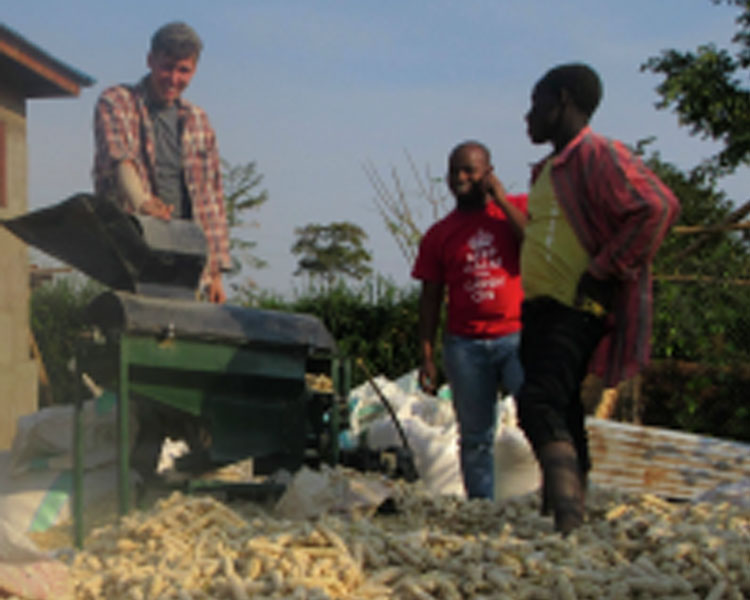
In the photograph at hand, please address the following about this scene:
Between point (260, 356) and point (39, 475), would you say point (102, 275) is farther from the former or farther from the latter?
point (39, 475)

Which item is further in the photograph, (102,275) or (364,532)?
(102,275)

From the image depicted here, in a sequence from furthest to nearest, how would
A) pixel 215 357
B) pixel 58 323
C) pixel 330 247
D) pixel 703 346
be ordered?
pixel 330 247
pixel 58 323
pixel 703 346
pixel 215 357

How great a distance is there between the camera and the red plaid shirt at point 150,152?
4.49 m

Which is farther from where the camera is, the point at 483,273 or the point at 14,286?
the point at 14,286

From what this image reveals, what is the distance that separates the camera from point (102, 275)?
4.43 m

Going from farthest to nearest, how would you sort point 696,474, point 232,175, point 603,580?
point 232,175 → point 696,474 → point 603,580

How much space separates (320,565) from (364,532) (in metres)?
0.42

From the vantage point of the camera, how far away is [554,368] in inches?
129

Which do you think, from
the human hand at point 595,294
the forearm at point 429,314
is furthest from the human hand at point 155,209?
the human hand at point 595,294

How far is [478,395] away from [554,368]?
1.22 meters

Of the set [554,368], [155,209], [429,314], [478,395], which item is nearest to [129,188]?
[155,209]

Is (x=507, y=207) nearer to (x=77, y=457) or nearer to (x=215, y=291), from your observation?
(x=215, y=291)

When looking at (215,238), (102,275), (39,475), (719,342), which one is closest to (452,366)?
(215,238)

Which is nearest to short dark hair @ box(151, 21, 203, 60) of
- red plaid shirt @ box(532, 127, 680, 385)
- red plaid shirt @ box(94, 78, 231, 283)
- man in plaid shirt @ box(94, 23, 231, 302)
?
man in plaid shirt @ box(94, 23, 231, 302)
